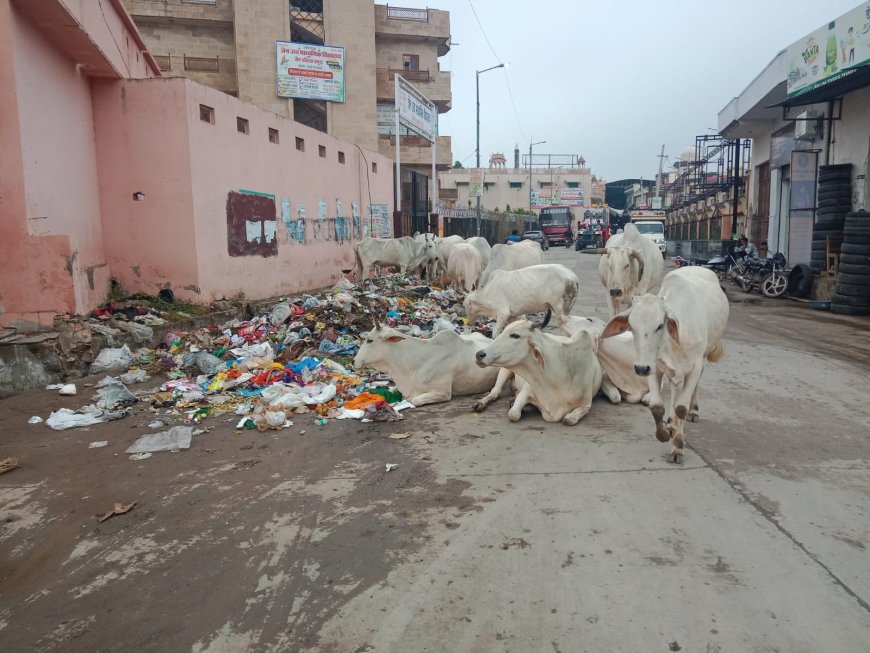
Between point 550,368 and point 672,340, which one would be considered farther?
point 550,368

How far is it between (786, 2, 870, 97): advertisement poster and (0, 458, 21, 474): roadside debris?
1271cm

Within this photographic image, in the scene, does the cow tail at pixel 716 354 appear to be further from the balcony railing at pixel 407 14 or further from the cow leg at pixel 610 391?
the balcony railing at pixel 407 14

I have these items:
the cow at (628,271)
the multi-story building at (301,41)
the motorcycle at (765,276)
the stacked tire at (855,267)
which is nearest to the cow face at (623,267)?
the cow at (628,271)

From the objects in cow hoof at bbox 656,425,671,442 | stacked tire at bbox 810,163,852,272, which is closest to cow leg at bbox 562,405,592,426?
cow hoof at bbox 656,425,671,442

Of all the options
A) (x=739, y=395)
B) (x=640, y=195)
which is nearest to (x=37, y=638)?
(x=739, y=395)

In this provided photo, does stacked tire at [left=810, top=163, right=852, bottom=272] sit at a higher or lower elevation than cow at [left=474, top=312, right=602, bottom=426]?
higher

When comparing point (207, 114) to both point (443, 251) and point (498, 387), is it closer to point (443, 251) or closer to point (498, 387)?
point (443, 251)

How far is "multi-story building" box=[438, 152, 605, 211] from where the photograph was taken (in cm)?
5916

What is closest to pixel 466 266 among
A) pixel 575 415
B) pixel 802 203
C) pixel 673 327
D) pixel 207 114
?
pixel 207 114

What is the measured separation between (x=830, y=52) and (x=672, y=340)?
10.6 meters

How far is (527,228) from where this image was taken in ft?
158

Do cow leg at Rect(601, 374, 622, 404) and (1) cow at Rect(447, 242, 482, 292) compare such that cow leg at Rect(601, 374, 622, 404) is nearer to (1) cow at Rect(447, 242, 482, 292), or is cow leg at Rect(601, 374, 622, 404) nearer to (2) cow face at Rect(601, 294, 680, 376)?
(2) cow face at Rect(601, 294, 680, 376)

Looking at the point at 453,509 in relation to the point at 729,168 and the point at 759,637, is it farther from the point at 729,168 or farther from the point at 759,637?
the point at 729,168

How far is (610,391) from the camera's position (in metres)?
5.93
